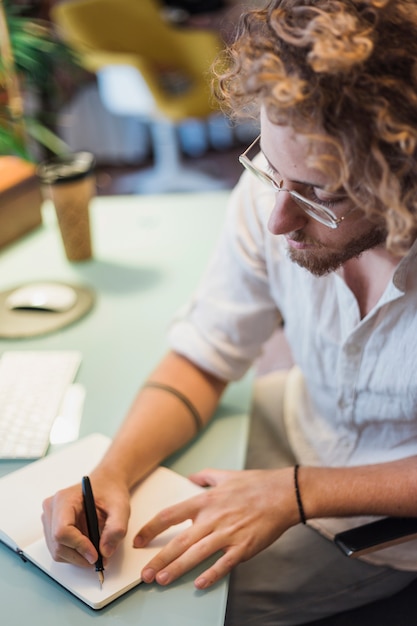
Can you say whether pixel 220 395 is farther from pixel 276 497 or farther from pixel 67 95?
pixel 67 95

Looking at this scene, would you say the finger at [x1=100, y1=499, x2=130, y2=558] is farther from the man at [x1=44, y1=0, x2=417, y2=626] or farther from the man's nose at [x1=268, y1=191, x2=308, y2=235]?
the man's nose at [x1=268, y1=191, x2=308, y2=235]

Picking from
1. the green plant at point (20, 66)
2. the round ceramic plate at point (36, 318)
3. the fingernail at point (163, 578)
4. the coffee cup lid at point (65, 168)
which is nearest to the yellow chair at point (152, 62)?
the green plant at point (20, 66)

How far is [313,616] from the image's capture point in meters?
1.06

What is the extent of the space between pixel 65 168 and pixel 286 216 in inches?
31.6

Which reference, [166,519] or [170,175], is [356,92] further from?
[170,175]

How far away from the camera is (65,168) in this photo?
5.13ft

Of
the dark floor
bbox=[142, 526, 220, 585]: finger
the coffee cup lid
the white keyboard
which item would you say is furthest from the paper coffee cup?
the dark floor

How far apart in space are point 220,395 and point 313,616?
1.12ft

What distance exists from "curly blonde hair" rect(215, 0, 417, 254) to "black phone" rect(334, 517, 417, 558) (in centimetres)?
34

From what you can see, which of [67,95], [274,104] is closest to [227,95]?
[274,104]

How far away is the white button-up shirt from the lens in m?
1.00

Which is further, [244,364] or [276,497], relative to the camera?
[244,364]

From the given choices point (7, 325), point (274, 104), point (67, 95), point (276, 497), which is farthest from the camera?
point (67, 95)

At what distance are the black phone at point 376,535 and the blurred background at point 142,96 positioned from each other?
263 cm
